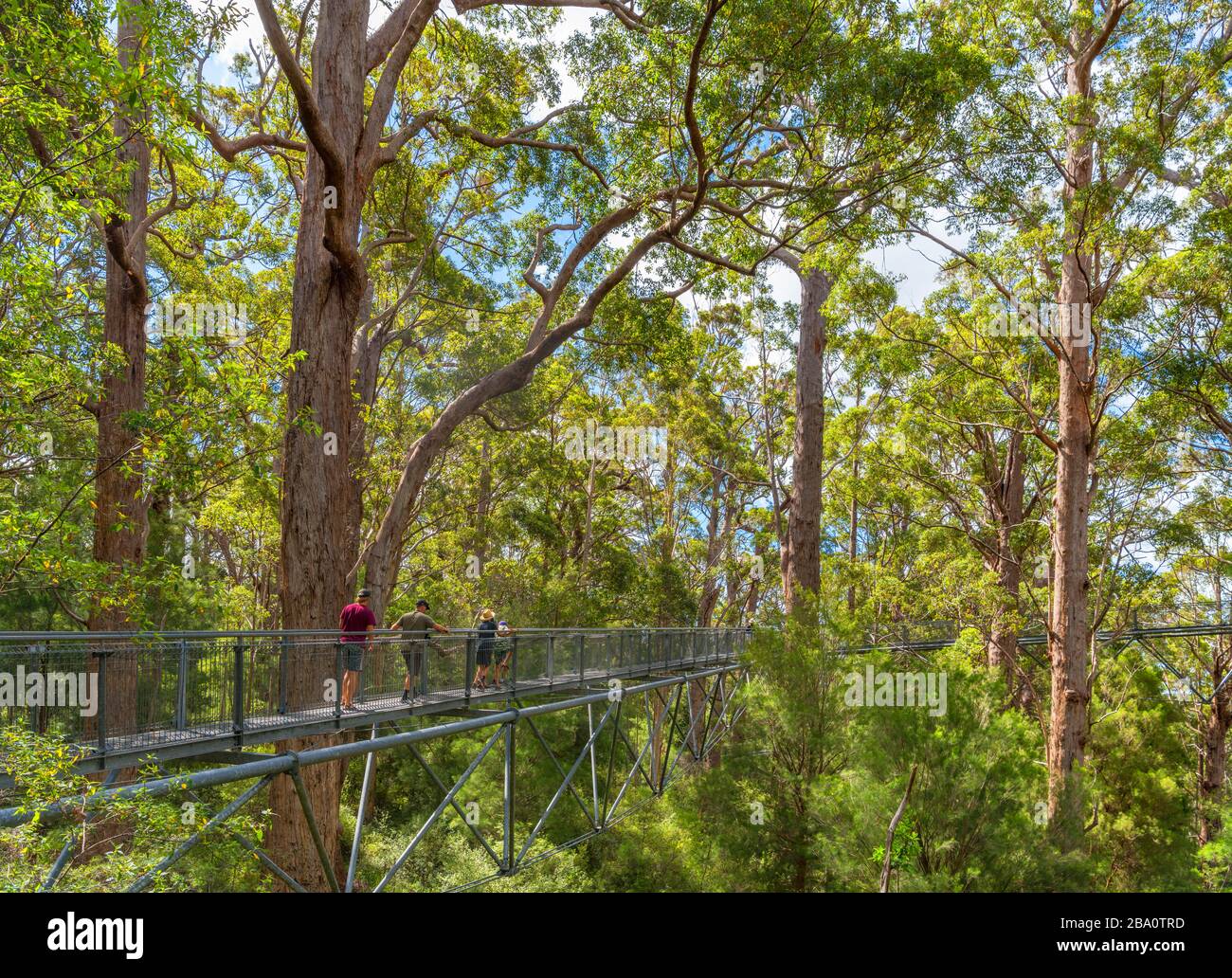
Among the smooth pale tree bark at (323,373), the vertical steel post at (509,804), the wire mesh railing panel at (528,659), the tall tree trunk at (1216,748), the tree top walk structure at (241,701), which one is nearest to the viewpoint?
the tree top walk structure at (241,701)

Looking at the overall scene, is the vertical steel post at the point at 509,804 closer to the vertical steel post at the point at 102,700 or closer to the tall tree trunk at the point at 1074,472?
the vertical steel post at the point at 102,700

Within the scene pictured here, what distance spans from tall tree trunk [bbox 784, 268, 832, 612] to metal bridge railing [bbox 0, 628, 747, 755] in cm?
664

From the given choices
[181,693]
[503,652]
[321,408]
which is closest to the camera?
[181,693]

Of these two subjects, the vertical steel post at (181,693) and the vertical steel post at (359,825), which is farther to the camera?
the vertical steel post at (359,825)

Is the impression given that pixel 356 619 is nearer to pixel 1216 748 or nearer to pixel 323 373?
pixel 323 373

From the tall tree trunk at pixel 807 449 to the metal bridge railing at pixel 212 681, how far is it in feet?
21.8

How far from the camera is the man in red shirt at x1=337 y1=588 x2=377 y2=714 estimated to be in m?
7.67

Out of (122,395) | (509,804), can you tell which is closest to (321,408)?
(122,395)

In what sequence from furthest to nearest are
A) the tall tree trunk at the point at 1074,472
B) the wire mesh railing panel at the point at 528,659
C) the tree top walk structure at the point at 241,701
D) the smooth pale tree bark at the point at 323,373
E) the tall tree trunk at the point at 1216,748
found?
the tall tree trunk at the point at 1216,748, the tall tree trunk at the point at 1074,472, the wire mesh railing panel at the point at 528,659, the smooth pale tree bark at the point at 323,373, the tree top walk structure at the point at 241,701

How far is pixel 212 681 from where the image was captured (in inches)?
250

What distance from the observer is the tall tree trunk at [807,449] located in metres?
15.5

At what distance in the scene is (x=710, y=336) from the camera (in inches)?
1015

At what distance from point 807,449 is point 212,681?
469 inches

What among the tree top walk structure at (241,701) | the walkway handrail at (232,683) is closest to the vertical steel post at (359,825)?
the tree top walk structure at (241,701)
